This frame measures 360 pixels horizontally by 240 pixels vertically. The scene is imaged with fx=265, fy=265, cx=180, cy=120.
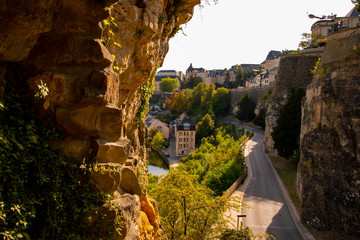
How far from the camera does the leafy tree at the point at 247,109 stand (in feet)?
182

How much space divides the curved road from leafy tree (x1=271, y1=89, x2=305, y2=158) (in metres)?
2.77

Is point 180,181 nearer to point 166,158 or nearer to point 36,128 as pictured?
point 36,128

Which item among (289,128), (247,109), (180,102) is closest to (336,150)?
(289,128)

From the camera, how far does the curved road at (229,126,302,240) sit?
636 inches

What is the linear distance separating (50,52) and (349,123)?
54.0 ft

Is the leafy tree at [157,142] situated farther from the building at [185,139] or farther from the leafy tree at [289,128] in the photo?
the leafy tree at [289,128]

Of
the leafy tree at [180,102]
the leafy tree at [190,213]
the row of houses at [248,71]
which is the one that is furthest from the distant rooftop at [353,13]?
the leafy tree at [180,102]

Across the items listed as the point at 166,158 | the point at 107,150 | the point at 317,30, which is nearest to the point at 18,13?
the point at 107,150

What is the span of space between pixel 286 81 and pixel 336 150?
2085cm

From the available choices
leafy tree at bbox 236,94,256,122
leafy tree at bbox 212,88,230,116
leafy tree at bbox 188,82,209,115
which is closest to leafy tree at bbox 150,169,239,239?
leafy tree at bbox 236,94,256,122

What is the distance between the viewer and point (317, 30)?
45781mm

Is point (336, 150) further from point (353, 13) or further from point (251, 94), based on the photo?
point (251, 94)

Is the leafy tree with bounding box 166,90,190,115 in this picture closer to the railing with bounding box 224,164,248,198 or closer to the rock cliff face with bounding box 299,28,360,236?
the railing with bounding box 224,164,248,198

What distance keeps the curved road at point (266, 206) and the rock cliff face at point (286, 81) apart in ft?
15.5
